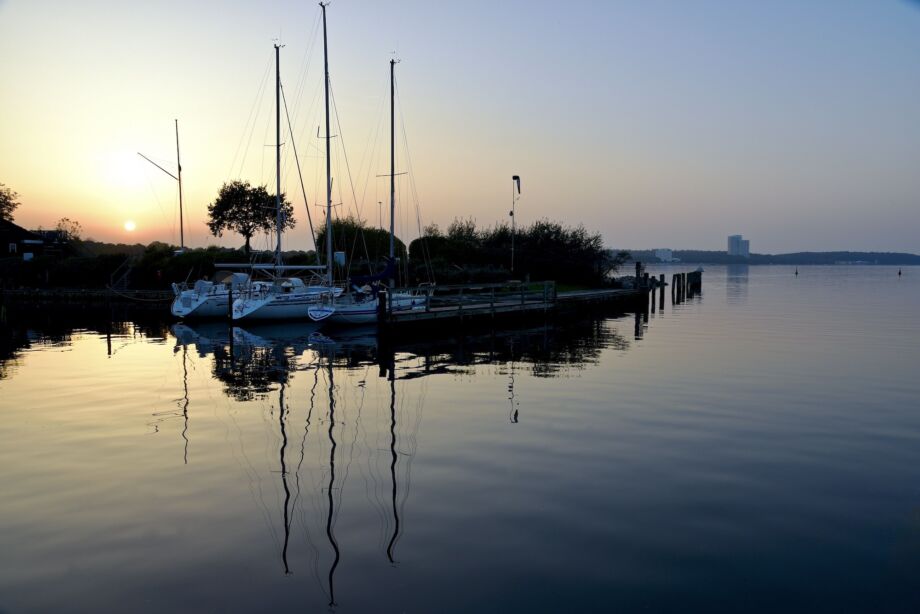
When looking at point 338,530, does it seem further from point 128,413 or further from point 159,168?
point 159,168

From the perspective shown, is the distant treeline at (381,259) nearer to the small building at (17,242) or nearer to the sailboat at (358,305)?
the small building at (17,242)

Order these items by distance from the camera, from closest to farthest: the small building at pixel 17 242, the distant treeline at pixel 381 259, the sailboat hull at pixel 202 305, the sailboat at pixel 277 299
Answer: the sailboat at pixel 277 299
the sailboat hull at pixel 202 305
the distant treeline at pixel 381 259
the small building at pixel 17 242

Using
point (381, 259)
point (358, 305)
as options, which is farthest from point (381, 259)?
point (358, 305)

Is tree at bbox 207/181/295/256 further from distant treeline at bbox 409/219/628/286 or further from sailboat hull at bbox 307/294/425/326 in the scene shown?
sailboat hull at bbox 307/294/425/326

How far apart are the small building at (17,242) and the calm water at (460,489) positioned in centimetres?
6904

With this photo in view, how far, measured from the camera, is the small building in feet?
262

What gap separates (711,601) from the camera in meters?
7.05

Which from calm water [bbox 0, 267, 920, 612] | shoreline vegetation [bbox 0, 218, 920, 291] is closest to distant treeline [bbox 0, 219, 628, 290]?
shoreline vegetation [bbox 0, 218, 920, 291]

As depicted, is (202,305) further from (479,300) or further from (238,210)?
(238,210)

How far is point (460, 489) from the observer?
10.5 metres

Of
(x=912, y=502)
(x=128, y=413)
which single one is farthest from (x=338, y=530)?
A: (x=128, y=413)

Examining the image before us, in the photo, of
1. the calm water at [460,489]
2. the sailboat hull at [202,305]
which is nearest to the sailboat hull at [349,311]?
the sailboat hull at [202,305]

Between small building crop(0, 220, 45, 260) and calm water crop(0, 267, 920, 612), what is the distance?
69043 millimetres

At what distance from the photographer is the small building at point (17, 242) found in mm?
79938
